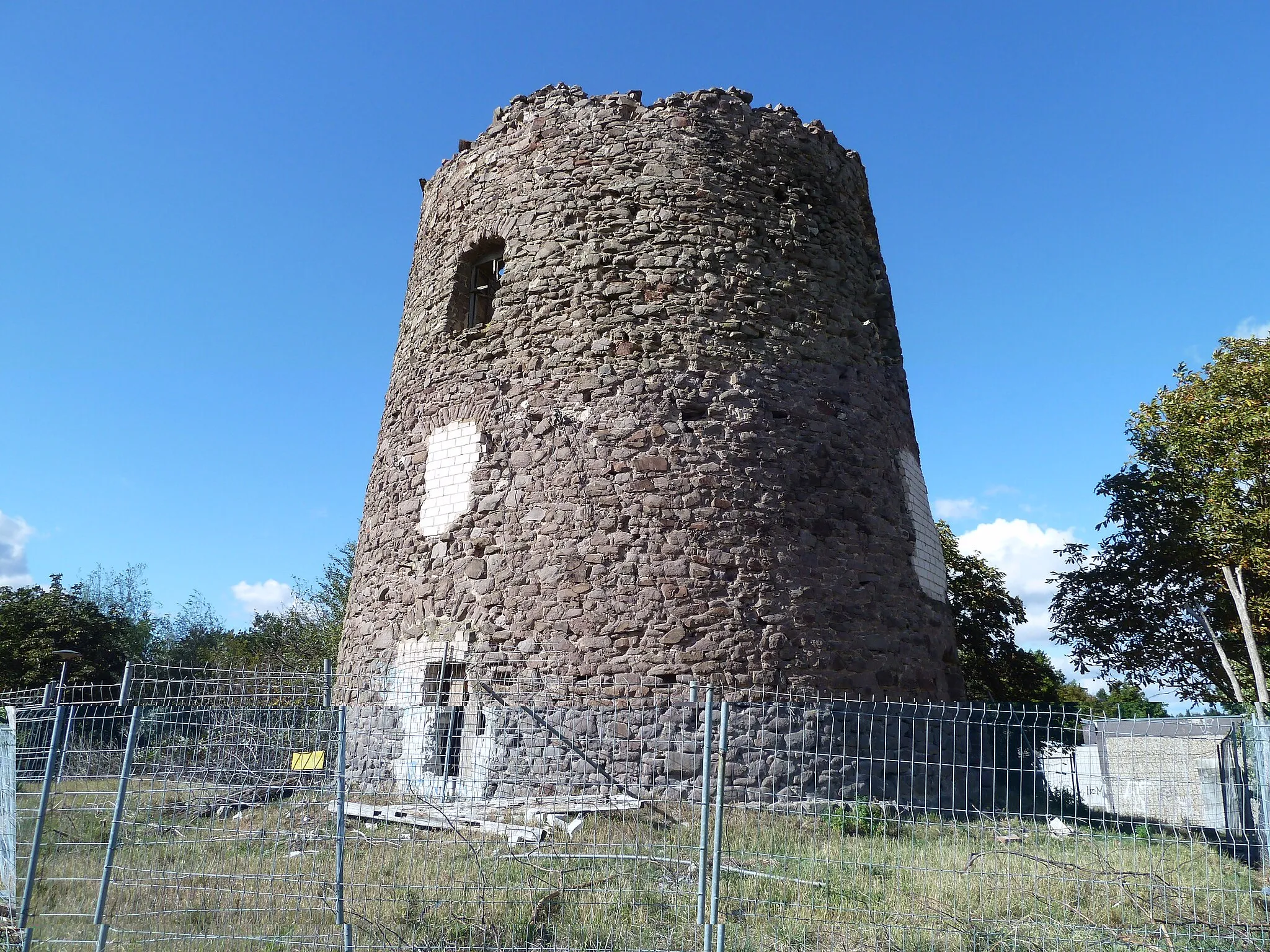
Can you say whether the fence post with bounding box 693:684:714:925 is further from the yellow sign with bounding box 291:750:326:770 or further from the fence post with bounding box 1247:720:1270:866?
the yellow sign with bounding box 291:750:326:770

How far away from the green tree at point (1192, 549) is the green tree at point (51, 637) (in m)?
26.8

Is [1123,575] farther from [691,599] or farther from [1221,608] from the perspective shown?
[691,599]

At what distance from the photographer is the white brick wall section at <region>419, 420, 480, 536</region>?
10.6 m

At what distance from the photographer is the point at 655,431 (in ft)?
32.9

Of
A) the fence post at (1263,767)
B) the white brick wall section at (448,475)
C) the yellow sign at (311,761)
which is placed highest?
the white brick wall section at (448,475)

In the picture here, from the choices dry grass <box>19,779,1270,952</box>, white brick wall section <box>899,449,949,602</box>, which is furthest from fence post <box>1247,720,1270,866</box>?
white brick wall section <box>899,449,949,602</box>

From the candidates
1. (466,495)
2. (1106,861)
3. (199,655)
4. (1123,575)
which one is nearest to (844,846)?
(1106,861)

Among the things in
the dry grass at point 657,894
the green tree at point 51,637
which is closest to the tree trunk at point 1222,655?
the dry grass at point 657,894

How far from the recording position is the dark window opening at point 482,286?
12.1 meters

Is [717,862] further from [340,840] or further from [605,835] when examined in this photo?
[605,835]

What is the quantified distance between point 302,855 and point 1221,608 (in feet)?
60.5

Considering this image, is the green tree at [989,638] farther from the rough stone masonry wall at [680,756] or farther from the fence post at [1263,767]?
the fence post at [1263,767]

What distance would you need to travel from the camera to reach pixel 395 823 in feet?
27.8

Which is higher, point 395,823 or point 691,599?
point 691,599
